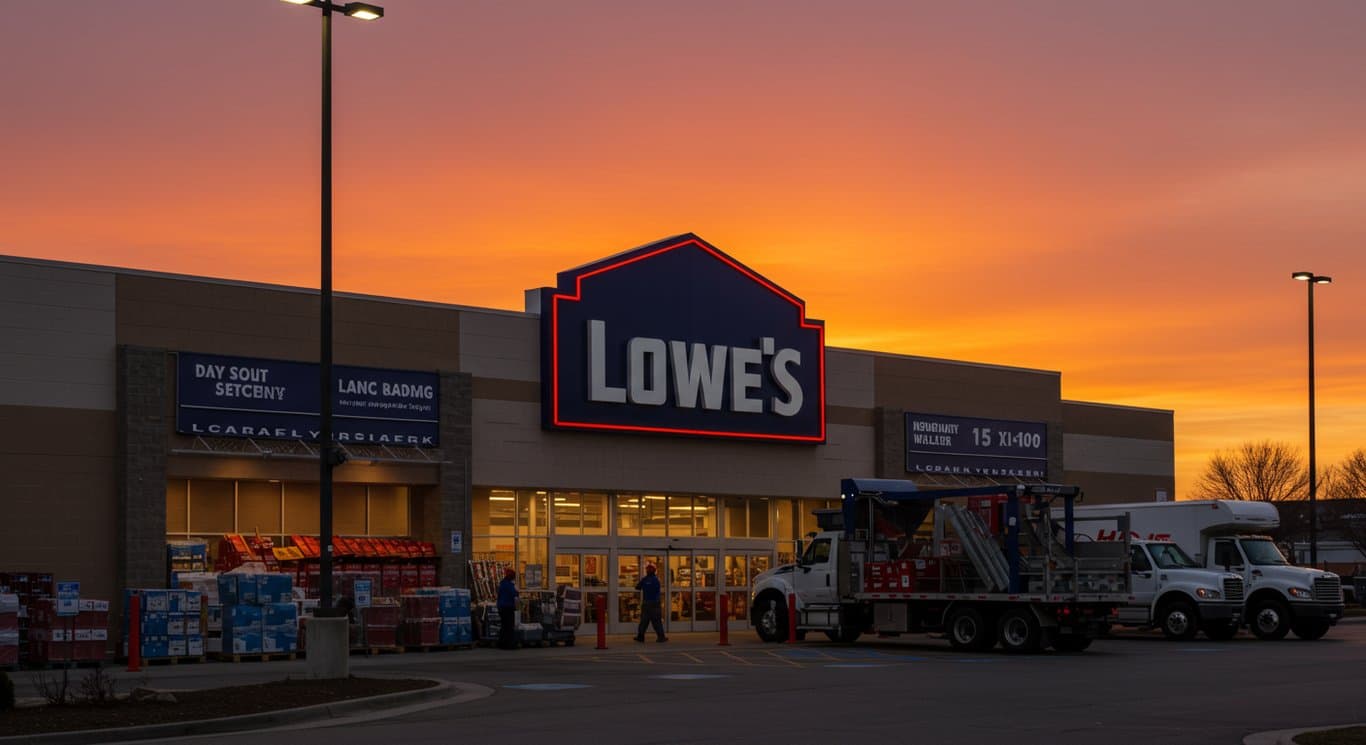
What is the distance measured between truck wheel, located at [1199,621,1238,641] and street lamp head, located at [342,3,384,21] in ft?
75.1

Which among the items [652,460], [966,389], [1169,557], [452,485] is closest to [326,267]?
[452,485]

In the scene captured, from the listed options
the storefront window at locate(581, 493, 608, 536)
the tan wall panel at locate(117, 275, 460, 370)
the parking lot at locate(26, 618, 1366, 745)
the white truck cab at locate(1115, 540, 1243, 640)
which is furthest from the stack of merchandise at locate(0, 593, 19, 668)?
the white truck cab at locate(1115, 540, 1243, 640)

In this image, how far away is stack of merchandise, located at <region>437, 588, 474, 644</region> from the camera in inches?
1348

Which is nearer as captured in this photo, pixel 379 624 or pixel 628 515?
pixel 379 624

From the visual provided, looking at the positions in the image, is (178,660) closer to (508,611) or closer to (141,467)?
(141,467)

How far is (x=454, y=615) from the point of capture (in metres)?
34.4

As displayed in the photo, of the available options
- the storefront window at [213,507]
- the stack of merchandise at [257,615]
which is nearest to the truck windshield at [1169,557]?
the stack of merchandise at [257,615]

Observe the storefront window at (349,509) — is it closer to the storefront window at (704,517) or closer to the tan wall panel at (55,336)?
the tan wall panel at (55,336)

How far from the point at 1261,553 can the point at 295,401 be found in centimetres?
2134

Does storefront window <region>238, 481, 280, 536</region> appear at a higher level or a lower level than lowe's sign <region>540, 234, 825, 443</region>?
lower

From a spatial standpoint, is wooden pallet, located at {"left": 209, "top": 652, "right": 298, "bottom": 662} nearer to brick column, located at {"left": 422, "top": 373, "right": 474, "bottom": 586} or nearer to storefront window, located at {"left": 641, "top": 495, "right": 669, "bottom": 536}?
brick column, located at {"left": 422, "top": 373, "right": 474, "bottom": 586}

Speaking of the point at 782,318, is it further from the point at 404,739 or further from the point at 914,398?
the point at 404,739

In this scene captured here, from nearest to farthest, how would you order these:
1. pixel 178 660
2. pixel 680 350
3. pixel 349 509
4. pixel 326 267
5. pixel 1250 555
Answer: pixel 326 267, pixel 178 660, pixel 349 509, pixel 1250 555, pixel 680 350

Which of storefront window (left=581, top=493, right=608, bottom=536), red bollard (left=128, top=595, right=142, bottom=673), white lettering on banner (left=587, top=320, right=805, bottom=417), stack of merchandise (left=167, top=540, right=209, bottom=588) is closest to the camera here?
red bollard (left=128, top=595, right=142, bottom=673)
